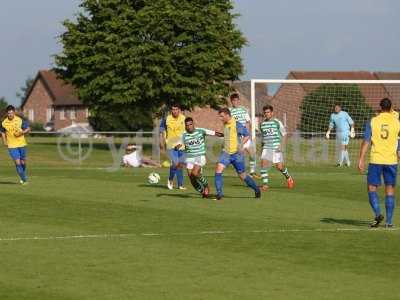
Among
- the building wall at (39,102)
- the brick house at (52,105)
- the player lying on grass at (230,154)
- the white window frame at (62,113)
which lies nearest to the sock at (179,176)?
the player lying on grass at (230,154)

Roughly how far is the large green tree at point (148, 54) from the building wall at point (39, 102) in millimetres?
75555

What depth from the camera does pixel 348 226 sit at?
1628 cm

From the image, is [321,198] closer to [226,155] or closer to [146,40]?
[226,155]

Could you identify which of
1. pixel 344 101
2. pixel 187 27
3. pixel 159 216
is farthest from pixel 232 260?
pixel 187 27

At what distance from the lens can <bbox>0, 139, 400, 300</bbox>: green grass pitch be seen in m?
10.7

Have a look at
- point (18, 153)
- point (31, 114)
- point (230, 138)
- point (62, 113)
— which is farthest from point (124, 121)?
point (230, 138)

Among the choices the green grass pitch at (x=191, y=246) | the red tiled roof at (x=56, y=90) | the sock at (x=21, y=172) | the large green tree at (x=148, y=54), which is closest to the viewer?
the green grass pitch at (x=191, y=246)

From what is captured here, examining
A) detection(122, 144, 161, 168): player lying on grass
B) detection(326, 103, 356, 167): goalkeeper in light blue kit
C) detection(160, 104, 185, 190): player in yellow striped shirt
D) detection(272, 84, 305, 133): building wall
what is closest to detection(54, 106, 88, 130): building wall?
detection(272, 84, 305, 133): building wall

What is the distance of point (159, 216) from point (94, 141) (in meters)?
37.5

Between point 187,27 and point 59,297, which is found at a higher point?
point 187,27

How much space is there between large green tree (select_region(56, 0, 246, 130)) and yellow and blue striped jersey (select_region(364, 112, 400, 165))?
134ft

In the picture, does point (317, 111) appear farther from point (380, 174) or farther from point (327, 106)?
point (380, 174)

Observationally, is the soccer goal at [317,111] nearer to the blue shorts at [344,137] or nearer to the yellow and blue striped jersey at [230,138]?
the blue shorts at [344,137]

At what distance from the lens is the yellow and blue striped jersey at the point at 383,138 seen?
15.8 m
